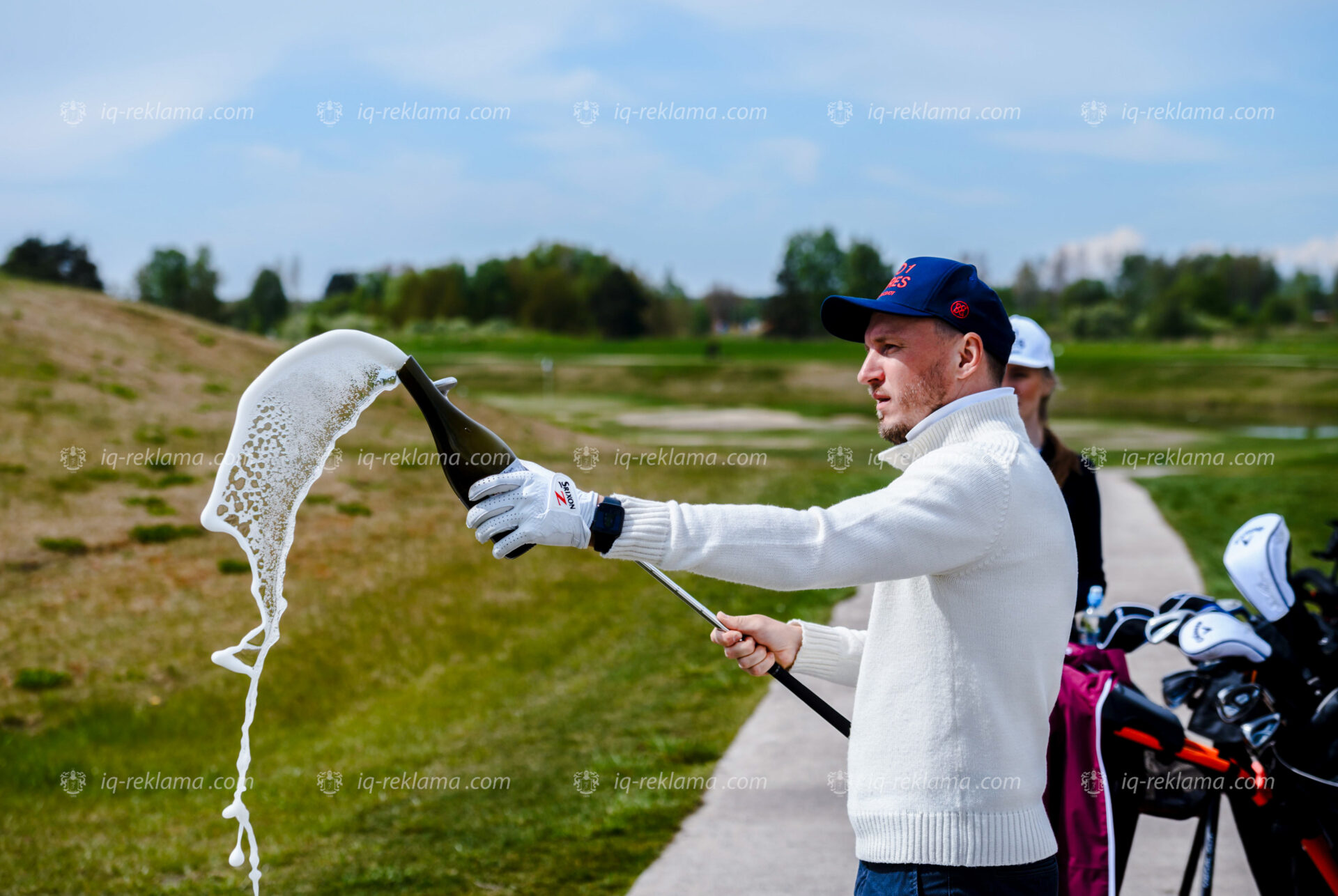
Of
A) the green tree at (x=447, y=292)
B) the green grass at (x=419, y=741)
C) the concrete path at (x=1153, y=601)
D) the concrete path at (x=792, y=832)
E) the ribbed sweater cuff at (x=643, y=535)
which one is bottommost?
the green grass at (x=419, y=741)

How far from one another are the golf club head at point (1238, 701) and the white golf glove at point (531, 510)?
239 cm

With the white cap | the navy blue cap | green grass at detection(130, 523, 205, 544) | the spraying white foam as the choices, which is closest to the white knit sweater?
the navy blue cap

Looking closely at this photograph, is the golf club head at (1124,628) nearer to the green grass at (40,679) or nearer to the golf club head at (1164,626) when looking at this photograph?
the golf club head at (1164,626)

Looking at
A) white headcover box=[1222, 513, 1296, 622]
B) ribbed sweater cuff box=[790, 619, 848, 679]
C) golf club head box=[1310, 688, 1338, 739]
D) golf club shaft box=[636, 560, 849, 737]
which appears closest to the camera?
golf club shaft box=[636, 560, 849, 737]

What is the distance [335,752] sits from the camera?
25.8 feet

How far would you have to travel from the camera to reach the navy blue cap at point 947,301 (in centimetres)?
230

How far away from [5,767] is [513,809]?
3692 millimetres

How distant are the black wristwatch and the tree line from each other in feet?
291

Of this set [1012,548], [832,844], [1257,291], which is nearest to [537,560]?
[832,844]

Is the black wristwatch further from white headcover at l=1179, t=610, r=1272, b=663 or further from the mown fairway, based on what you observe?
the mown fairway

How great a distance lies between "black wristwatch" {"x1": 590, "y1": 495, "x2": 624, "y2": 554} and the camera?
1993mm

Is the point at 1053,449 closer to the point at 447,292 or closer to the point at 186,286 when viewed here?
the point at 186,286

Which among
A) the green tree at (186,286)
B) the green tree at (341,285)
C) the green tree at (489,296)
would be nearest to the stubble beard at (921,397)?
the green tree at (186,286)

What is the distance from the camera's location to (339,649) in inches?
403
